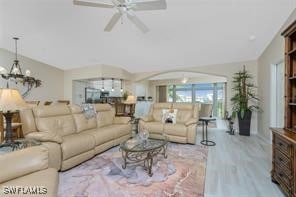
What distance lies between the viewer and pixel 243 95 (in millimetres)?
5527

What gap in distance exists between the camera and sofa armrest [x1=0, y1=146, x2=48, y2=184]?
141 centimetres

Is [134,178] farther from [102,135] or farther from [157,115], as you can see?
[157,115]

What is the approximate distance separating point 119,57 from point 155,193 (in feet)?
17.5

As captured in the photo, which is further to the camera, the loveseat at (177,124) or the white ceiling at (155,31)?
the loveseat at (177,124)

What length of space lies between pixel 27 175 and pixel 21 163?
11 cm

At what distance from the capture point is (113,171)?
9.12ft

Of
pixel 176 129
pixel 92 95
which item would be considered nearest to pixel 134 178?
pixel 176 129

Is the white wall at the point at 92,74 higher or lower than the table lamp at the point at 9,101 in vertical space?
higher

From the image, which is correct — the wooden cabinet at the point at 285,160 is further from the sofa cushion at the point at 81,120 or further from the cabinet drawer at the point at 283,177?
the sofa cushion at the point at 81,120

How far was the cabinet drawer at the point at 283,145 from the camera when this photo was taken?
1.99m

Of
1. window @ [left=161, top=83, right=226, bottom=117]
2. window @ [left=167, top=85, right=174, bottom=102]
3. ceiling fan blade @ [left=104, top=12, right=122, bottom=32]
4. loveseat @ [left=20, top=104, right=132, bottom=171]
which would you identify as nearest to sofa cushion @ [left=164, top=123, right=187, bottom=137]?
loveseat @ [left=20, top=104, right=132, bottom=171]

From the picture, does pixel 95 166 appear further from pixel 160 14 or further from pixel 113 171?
pixel 160 14

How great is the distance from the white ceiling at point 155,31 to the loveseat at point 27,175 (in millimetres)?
3311

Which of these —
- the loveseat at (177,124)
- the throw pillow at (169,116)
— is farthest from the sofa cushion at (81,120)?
the throw pillow at (169,116)
